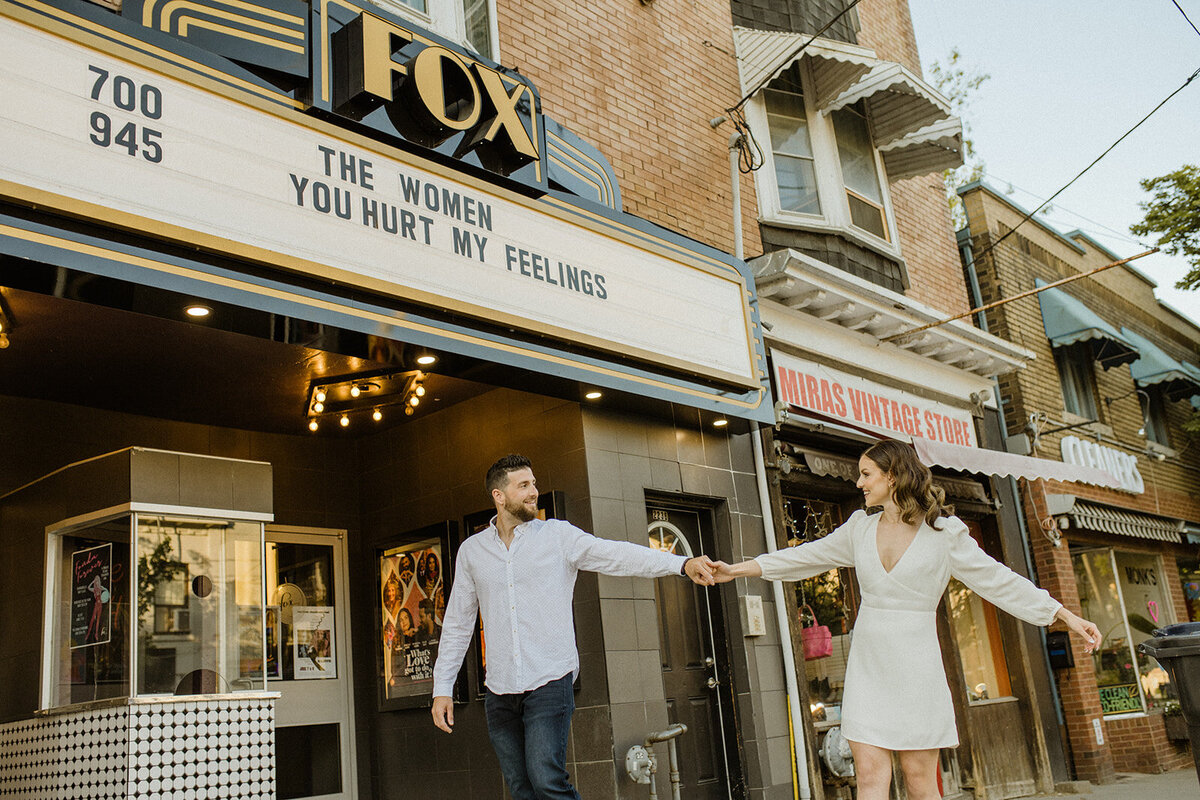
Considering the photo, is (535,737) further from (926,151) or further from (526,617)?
(926,151)

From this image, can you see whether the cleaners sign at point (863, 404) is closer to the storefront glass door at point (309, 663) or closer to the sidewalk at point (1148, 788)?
the sidewalk at point (1148, 788)

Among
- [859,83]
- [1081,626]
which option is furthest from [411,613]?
[859,83]

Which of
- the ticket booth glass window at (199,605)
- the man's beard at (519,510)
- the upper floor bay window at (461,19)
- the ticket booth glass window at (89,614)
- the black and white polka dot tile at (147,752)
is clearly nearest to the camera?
the man's beard at (519,510)

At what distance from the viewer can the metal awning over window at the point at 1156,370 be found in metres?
16.5

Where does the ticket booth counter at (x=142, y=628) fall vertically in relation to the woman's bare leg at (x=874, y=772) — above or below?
above

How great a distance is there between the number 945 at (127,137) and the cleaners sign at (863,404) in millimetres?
5957

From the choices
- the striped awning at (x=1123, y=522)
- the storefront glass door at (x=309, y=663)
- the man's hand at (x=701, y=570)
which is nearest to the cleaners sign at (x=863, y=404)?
the striped awning at (x=1123, y=522)

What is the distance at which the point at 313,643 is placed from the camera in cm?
904

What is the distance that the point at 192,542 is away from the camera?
732 cm

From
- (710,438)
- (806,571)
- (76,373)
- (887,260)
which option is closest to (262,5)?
(76,373)

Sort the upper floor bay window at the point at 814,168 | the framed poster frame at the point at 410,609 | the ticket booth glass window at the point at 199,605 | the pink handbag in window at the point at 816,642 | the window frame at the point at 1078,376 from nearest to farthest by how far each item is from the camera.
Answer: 1. the ticket booth glass window at the point at 199,605
2. the framed poster frame at the point at 410,609
3. the pink handbag in window at the point at 816,642
4. the upper floor bay window at the point at 814,168
5. the window frame at the point at 1078,376

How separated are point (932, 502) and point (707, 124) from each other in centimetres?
677

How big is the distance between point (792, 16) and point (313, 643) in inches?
336

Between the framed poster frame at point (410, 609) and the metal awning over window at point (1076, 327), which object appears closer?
the framed poster frame at point (410, 609)
